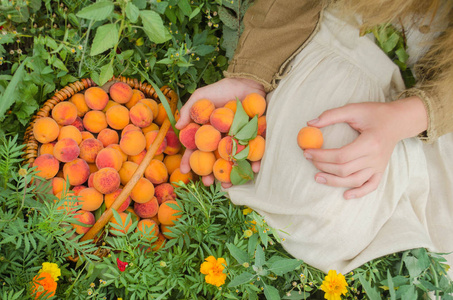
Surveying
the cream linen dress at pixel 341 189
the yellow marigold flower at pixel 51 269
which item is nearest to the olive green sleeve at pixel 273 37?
the cream linen dress at pixel 341 189

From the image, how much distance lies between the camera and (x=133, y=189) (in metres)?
1.14

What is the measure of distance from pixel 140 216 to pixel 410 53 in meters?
1.00

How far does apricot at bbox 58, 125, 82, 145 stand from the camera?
1.14m

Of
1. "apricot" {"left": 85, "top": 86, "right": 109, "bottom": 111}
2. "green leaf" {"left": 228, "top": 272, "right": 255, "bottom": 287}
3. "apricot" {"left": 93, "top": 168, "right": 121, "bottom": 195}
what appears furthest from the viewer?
"apricot" {"left": 85, "top": 86, "right": 109, "bottom": 111}

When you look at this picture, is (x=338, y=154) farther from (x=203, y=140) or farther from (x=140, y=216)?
(x=140, y=216)

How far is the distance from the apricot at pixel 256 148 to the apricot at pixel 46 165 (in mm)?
589

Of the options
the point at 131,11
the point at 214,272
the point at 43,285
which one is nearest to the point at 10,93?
the point at 131,11

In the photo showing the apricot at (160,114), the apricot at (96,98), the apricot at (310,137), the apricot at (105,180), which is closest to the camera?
the apricot at (310,137)

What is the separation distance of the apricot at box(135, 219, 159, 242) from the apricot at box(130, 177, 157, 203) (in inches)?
2.7

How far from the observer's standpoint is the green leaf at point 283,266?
895mm

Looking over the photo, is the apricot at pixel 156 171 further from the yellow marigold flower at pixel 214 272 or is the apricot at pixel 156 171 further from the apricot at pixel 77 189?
the yellow marigold flower at pixel 214 272

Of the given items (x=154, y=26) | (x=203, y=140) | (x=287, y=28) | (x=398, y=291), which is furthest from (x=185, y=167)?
(x=398, y=291)

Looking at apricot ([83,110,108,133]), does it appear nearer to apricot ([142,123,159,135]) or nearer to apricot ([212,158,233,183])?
apricot ([142,123,159,135])

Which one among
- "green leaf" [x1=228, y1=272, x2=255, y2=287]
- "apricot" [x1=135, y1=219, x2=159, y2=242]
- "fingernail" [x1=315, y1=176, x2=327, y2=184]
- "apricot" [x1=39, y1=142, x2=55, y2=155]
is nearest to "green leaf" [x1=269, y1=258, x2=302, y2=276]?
"green leaf" [x1=228, y1=272, x2=255, y2=287]
